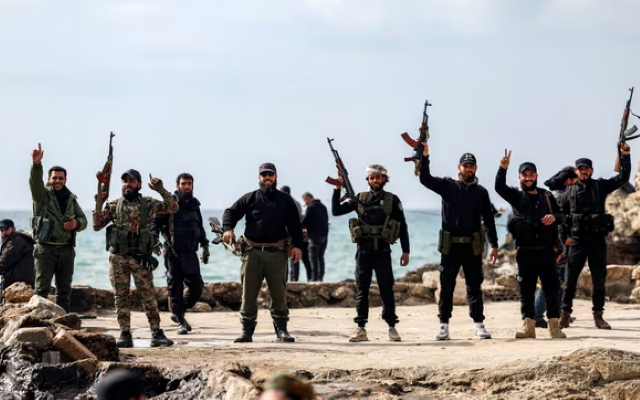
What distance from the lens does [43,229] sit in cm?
1020

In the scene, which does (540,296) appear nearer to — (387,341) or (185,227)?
(387,341)

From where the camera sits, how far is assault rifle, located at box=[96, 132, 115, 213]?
9.51m

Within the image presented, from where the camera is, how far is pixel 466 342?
9203 mm

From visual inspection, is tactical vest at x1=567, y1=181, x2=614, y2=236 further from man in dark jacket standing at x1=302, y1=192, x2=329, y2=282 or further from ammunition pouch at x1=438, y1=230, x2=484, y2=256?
man in dark jacket standing at x1=302, y1=192, x2=329, y2=282

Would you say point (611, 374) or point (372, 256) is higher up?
point (372, 256)

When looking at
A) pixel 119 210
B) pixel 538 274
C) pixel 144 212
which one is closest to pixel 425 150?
pixel 538 274

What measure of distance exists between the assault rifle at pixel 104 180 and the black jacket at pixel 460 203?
3327 mm

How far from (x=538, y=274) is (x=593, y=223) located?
1.18 metres

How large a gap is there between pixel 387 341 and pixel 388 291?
0.53 m

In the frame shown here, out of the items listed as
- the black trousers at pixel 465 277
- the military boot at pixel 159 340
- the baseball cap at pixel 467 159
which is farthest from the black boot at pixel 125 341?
the baseball cap at pixel 467 159

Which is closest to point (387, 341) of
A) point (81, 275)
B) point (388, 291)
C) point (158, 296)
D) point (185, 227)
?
point (388, 291)

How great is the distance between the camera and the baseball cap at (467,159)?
9590mm

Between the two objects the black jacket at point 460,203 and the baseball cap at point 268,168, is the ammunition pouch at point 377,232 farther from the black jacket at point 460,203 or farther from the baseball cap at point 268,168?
the baseball cap at point 268,168

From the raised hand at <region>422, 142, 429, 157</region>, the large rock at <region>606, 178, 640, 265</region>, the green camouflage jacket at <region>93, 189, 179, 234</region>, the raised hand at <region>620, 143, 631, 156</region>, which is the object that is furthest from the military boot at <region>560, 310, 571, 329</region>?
the large rock at <region>606, 178, 640, 265</region>
